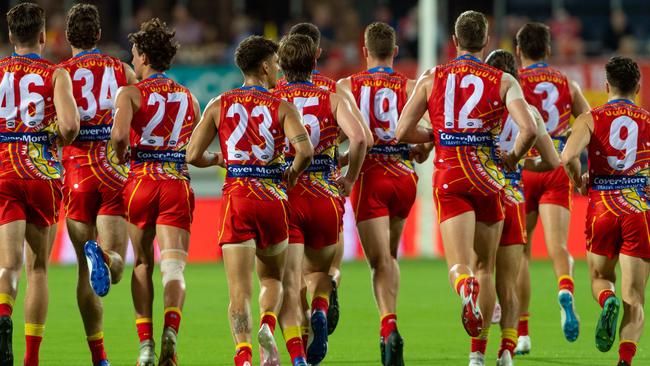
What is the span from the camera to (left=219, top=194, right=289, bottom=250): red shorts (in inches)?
339

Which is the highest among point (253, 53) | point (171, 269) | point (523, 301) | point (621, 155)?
point (253, 53)

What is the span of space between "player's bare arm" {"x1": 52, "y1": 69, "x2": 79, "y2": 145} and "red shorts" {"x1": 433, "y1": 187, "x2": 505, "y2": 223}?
2711 mm

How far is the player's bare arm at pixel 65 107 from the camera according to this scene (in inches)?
359

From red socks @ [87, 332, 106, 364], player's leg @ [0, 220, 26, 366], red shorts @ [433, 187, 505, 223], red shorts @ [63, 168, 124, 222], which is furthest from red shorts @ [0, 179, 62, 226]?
red shorts @ [433, 187, 505, 223]

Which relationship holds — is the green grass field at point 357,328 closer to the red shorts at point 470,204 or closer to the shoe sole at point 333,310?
the shoe sole at point 333,310

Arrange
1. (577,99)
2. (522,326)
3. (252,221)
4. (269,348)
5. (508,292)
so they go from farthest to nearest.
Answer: (577,99) → (522,326) → (508,292) → (252,221) → (269,348)

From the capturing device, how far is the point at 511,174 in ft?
35.2

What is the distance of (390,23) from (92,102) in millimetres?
15776

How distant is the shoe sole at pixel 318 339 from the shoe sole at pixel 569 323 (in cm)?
273

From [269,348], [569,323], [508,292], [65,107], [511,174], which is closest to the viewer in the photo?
[269,348]

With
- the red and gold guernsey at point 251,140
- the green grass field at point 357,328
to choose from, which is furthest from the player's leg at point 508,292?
the red and gold guernsey at point 251,140

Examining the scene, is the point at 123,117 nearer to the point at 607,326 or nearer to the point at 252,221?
the point at 252,221

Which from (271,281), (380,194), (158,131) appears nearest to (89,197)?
(158,131)

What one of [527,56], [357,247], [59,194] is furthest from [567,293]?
[357,247]
